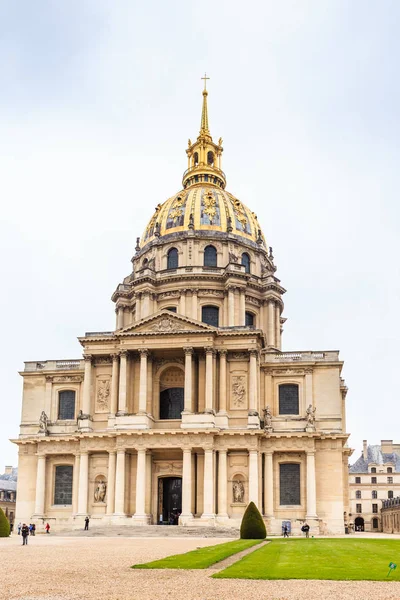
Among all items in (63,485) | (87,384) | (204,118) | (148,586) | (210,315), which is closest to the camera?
(148,586)

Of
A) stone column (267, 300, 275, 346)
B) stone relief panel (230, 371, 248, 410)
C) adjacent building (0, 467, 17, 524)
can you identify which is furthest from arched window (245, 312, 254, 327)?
adjacent building (0, 467, 17, 524)

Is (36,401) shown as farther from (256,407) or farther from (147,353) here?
(256,407)

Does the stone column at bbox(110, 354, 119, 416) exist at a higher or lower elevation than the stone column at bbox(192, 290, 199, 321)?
lower

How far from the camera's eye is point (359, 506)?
115125mm

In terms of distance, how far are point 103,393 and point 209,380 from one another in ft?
31.9

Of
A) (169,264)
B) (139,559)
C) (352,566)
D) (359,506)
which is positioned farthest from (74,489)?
(359,506)

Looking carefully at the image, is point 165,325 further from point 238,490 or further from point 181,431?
point 238,490

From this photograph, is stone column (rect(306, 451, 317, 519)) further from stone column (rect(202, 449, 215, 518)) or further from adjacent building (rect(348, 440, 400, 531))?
adjacent building (rect(348, 440, 400, 531))

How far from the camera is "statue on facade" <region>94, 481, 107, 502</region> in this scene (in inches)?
2376

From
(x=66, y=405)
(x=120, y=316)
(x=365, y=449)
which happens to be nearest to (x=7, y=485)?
(x=120, y=316)

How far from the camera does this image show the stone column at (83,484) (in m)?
59.7

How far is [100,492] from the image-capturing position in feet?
198

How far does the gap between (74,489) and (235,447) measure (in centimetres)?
1410

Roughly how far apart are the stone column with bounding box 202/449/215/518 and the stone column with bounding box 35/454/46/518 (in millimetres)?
14528
